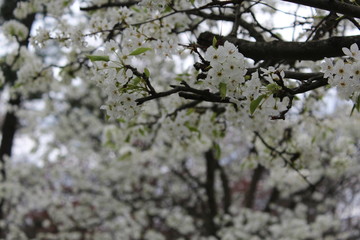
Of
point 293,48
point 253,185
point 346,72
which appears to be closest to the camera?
point 346,72

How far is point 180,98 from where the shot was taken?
3.13 m

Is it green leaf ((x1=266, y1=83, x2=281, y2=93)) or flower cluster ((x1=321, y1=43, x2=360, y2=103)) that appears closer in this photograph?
flower cluster ((x1=321, y1=43, x2=360, y2=103))

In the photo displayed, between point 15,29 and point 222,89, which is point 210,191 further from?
point 222,89

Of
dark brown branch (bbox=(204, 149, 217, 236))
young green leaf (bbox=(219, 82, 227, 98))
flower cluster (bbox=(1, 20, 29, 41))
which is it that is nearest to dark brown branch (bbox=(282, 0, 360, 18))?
young green leaf (bbox=(219, 82, 227, 98))

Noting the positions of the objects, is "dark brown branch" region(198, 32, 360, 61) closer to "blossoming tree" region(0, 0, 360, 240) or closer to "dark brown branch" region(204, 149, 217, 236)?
"blossoming tree" region(0, 0, 360, 240)

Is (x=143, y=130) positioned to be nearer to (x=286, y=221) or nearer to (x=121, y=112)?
(x=121, y=112)

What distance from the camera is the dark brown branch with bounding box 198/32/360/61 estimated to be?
5.36 feet

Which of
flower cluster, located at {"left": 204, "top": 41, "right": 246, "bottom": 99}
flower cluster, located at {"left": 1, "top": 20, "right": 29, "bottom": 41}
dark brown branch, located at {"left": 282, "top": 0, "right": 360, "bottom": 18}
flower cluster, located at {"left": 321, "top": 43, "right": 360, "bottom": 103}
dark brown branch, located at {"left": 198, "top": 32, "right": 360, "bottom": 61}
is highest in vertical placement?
flower cluster, located at {"left": 1, "top": 20, "right": 29, "bottom": 41}

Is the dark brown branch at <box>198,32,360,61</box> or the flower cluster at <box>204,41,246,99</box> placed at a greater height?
the dark brown branch at <box>198,32,360,61</box>

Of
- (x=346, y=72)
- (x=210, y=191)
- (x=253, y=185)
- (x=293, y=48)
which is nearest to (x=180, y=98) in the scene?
(x=293, y=48)

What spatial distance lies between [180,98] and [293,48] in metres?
1.47

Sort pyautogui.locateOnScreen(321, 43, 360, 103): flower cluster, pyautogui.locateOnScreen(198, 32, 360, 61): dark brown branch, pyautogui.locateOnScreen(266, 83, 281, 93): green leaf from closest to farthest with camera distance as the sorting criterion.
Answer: pyautogui.locateOnScreen(321, 43, 360, 103): flower cluster → pyautogui.locateOnScreen(266, 83, 281, 93): green leaf → pyautogui.locateOnScreen(198, 32, 360, 61): dark brown branch

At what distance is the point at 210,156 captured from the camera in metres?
6.85

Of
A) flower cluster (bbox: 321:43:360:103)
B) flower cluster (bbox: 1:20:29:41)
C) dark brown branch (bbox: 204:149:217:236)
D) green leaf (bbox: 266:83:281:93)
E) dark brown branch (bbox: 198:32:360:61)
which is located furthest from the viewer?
dark brown branch (bbox: 204:149:217:236)
